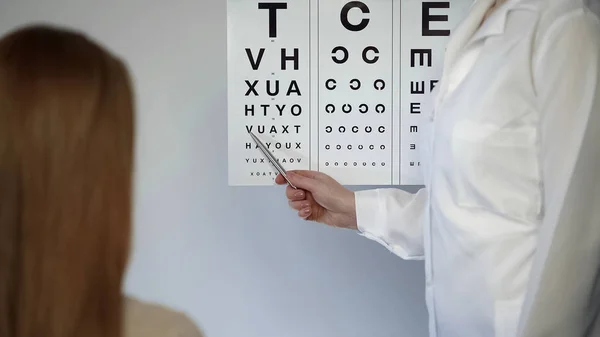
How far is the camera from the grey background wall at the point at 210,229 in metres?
1.18

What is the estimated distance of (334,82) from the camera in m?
1.14

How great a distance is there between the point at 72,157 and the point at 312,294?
0.78m

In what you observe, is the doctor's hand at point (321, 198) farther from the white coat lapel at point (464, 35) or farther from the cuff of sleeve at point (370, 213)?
the white coat lapel at point (464, 35)

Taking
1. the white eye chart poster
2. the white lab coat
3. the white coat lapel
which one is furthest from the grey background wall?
the white coat lapel

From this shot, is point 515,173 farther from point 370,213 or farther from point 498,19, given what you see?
point 370,213

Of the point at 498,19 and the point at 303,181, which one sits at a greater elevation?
the point at 498,19

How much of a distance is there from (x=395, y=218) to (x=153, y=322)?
1.73ft

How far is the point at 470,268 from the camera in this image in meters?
0.83

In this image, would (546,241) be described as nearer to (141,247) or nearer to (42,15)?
(141,247)

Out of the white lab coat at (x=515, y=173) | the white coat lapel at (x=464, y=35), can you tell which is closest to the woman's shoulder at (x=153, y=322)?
the white lab coat at (x=515, y=173)

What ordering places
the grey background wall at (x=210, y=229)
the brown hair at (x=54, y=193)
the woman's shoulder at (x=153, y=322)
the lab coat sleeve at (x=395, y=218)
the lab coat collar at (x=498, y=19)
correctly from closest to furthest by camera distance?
the brown hair at (x=54, y=193)
the woman's shoulder at (x=153, y=322)
the lab coat collar at (x=498, y=19)
the lab coat sleeve at (x=395, y=218)
the grey background wall at (x=210, y=229)

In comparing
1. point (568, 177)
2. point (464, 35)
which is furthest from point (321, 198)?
point (568, 177)

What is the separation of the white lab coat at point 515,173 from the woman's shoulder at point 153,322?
41cm

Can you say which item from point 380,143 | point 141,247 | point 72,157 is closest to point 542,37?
point 380,143
